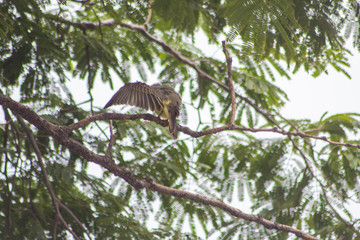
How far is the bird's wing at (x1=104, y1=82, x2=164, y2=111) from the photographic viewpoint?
3.29m

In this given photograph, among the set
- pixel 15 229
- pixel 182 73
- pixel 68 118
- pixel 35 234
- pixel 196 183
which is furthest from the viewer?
pixel 182 73

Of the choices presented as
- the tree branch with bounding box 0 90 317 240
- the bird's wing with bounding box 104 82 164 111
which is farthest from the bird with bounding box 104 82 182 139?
the tree branch with bounding box 0 90 317 240

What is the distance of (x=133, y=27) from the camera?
492 centimetres

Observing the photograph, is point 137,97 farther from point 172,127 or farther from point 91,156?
point 91,156

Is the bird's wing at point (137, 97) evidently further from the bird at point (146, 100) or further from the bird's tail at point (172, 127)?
the bird's tail at point (172, 127)

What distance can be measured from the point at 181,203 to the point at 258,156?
1.12 metres

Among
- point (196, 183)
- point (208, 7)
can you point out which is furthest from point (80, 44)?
point (196, 183)

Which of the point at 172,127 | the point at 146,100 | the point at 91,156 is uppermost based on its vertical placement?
the point at 146,100

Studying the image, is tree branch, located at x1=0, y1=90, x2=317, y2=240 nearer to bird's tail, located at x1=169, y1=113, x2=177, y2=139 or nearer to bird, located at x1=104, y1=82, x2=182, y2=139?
bird, located at x1=104, y1=82, x2=182, y2=139

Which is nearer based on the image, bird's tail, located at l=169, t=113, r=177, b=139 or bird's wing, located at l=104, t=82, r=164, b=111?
bird's wing, located at l=104, t=82, r=164, b=111

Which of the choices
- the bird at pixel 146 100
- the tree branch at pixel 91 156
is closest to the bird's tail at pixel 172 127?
the bird at pixel 146 100

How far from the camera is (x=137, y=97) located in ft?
11.1

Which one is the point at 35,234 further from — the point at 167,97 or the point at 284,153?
the point at 284,153

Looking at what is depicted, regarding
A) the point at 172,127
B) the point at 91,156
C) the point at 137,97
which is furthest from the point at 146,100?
the point at 91,156
